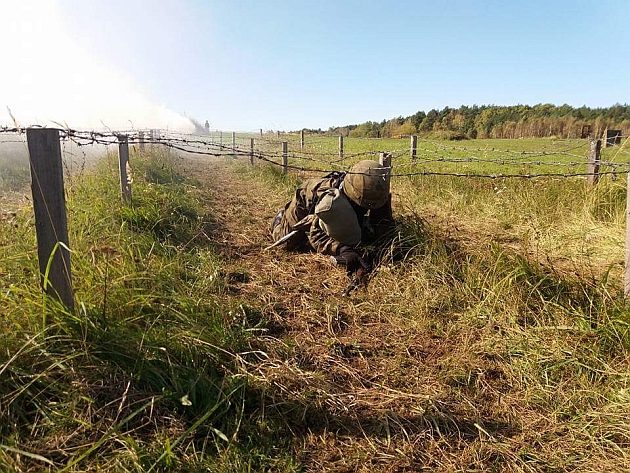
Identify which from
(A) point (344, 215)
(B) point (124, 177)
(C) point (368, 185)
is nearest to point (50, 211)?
(A) point (344, 215)

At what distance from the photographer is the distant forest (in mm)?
37500

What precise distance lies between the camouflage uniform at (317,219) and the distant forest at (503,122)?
3285cm

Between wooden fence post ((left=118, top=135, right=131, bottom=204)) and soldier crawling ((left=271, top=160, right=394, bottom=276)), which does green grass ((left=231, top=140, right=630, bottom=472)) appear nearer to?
soldier crawling ((left=271, top=160, right=394, bottom=276))

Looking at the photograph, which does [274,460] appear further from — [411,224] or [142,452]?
[411,224]

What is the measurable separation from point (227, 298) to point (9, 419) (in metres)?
1.75

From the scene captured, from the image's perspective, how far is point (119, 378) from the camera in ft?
6.96

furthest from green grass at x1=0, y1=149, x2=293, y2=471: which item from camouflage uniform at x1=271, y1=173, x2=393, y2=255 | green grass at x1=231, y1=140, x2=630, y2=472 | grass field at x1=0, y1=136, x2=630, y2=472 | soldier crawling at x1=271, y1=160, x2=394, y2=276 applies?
camouflage uniform at x1=271, y1=173, x2=393, y2=255

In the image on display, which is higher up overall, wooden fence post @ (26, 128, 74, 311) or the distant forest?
the distant forest

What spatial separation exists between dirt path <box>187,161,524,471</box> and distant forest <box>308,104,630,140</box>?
34.3 metres

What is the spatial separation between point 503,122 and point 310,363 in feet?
145

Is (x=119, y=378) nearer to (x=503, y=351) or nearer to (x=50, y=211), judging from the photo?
A: (x=50, y=211)

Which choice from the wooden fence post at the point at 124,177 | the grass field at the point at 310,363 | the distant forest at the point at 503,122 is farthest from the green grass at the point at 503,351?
the distant forest at the point at 503,122

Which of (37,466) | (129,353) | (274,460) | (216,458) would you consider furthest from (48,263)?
Result: (274,460)

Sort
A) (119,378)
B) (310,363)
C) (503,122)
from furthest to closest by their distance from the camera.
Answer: (503,122), (310,363), (119,378)
